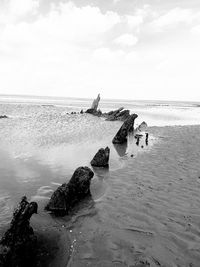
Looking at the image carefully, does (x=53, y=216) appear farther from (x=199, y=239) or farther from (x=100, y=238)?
(x=199, y=239)

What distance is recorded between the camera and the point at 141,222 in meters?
11.2

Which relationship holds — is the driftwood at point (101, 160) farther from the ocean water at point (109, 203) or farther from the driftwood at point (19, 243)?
the driftwood at point (19, 243)

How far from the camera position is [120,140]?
30.5m

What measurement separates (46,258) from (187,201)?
8.05 meters

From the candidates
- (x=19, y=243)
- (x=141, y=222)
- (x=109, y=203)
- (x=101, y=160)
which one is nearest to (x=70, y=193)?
(x=109, y=203)

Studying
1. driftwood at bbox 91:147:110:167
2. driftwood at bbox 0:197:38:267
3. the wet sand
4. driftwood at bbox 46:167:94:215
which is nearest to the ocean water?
the wet sand

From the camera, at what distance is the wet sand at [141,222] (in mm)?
8805

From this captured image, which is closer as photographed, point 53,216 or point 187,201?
point 53,216

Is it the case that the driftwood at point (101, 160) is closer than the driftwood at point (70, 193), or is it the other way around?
the driftwood at point (70, 193)

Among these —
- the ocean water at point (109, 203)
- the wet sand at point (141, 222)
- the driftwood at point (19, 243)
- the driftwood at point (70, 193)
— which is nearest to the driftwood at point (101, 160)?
the ocean water at point (109, 203)

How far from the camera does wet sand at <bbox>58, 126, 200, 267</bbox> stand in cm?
880

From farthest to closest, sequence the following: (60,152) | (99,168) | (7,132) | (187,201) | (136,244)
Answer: (7,132)
(60,152)
(99,168)
(187,201)
(136,244)

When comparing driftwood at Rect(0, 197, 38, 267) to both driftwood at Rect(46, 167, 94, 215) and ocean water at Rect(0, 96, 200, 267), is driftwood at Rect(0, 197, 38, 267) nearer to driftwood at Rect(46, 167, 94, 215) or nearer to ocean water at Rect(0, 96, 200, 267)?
ocean water at Rect(0, 96, 200, 267)

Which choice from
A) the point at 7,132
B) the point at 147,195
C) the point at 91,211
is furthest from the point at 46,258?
the point at 7,132
